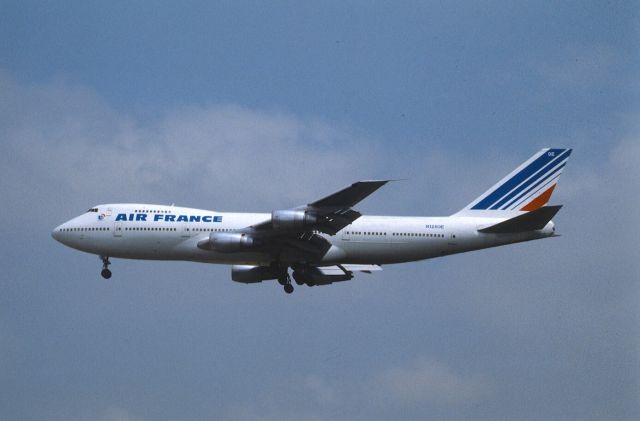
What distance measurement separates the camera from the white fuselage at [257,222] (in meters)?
47.0

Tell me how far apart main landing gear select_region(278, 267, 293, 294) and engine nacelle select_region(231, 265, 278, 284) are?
1.03 metres

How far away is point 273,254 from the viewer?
4741 centimetres

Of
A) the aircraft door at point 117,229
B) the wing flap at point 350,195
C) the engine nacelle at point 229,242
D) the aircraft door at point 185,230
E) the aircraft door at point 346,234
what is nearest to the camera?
the wing flap at point 350,195

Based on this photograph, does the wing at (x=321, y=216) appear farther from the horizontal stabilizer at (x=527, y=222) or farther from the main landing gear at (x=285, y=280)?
the horizontal stabilizer at (x=527, y=222)

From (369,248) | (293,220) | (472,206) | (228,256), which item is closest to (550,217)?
(472,206)

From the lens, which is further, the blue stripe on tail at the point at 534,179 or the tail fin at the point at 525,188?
the blue stripe on tail at the point at 534,179

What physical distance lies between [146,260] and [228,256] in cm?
456

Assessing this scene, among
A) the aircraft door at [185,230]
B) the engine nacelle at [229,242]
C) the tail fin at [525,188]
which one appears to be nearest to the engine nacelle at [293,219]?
the engine nacelle at [229,242]

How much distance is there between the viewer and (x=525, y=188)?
166 feet

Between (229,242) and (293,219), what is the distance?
3836 millimetres

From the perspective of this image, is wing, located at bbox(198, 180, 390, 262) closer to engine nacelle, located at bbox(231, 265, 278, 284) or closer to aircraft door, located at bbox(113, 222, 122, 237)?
engine nacelle, located at bbox(231, 265, 278, 284)

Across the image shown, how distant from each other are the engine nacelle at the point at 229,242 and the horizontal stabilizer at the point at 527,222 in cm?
1149

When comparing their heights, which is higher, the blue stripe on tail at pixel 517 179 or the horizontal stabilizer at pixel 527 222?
the blue stripe on tail at pixel 517 179

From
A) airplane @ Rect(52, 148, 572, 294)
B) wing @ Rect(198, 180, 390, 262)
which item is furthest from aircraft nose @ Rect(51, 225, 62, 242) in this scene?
wing @ Rect(198, 180, 390, 262)
